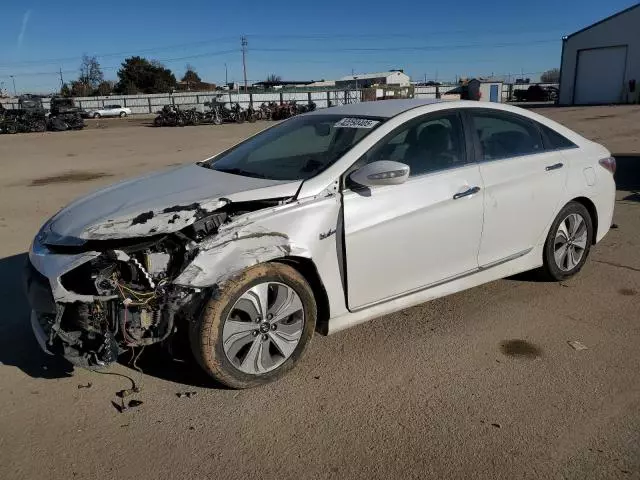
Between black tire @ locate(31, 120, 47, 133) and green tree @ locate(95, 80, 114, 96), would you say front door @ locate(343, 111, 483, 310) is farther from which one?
green tree @ locate(95, 80, 114, 96)

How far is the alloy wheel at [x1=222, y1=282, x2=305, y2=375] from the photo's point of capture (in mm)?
3102

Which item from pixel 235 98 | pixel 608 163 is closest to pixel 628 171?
pixel 608 163

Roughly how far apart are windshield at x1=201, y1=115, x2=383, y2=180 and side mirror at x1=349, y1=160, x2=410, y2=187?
0.24m

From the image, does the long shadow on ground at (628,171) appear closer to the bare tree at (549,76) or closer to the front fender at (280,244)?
the front fender at (280,244)

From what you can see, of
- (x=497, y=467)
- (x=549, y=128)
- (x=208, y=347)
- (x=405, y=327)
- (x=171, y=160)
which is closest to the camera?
(x=497, y=467)

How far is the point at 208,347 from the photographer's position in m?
3.00

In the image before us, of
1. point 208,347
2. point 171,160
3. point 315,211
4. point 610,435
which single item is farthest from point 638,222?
point 171,160

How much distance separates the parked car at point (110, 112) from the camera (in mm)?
54522

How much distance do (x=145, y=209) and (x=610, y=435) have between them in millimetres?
2798

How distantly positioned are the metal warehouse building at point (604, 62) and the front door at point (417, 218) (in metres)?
44.3

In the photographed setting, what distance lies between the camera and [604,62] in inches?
1731

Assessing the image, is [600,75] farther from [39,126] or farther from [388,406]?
[388,406]

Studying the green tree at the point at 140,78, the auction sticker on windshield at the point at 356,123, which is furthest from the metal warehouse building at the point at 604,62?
the green tree at the point at 140,78

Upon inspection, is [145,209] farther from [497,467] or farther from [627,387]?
[627,387]
